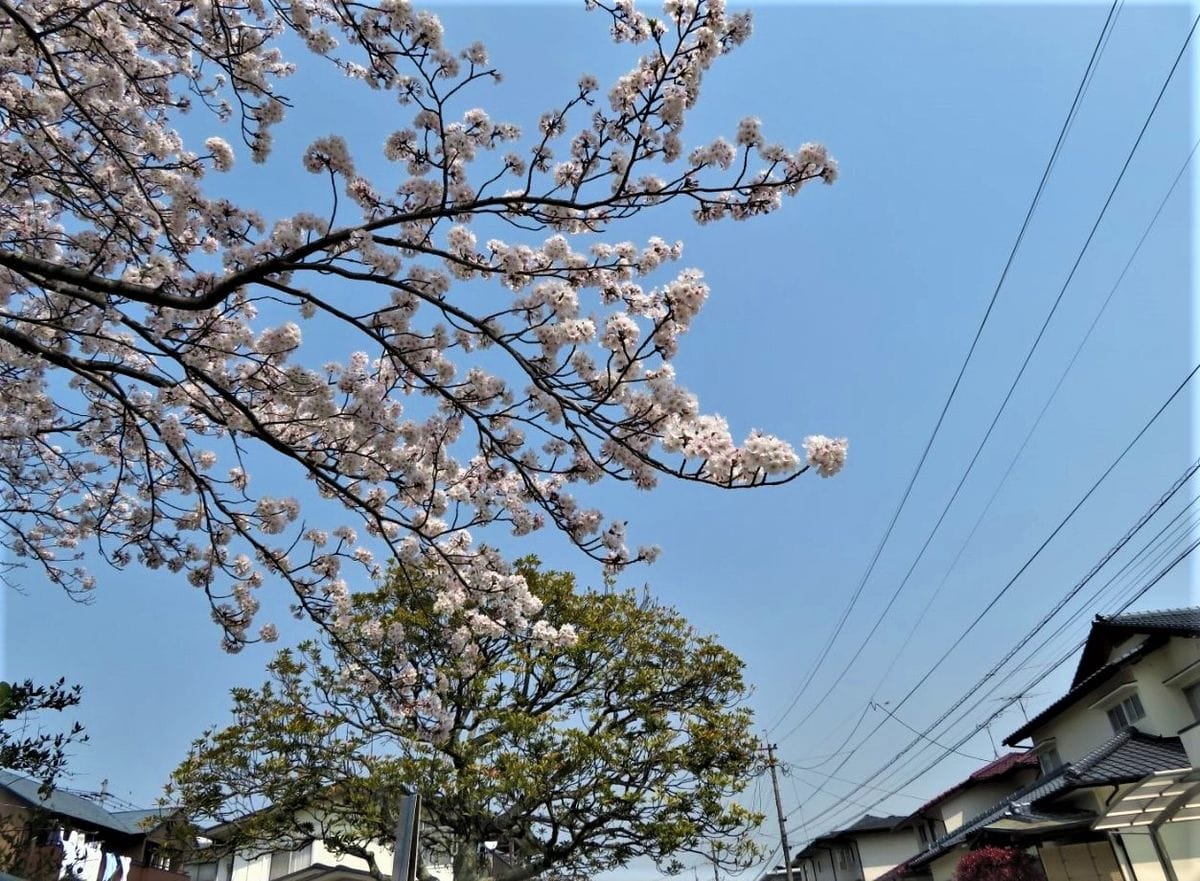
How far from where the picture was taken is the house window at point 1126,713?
1293 cm

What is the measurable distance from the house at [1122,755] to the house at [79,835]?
12234mm

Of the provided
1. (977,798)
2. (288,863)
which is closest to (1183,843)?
(977,798)

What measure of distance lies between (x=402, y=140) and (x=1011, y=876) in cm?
1567

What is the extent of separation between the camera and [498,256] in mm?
4500

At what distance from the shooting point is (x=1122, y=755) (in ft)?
39.6

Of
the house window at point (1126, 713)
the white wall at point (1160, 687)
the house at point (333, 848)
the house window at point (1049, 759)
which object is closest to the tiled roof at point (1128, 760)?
the white wall at point (1160, 687)

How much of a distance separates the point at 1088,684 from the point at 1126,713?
73cm

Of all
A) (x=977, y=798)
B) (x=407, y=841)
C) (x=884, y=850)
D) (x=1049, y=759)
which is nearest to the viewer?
(x=407, y=841)

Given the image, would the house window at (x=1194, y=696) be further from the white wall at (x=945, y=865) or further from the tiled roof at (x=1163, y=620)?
the white wall at (x=945, y=865)

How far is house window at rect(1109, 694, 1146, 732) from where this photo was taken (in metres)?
12.9

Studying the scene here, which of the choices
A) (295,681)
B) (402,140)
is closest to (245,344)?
(402,140)

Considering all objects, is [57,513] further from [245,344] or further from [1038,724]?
[1038,724]

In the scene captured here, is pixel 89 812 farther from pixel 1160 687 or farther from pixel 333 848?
pixel 1160 687

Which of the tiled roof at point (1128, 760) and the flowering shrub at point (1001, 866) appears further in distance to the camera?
the flowering shrub at point (1001, 866)
